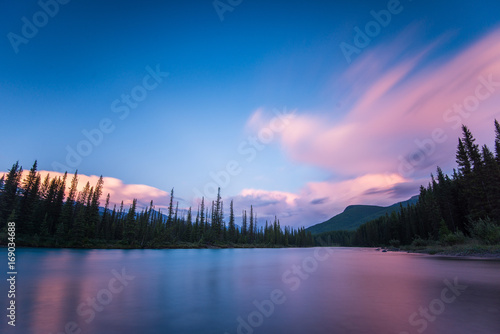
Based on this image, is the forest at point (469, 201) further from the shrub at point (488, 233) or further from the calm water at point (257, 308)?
the calm water at point (257, 308)

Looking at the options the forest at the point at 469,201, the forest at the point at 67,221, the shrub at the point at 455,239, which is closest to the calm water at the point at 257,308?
the forest at the point at 469,201

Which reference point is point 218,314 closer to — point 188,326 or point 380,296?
point 188,326

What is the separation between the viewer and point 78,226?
49.6m

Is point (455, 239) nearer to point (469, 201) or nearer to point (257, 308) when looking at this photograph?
point (469, 201)

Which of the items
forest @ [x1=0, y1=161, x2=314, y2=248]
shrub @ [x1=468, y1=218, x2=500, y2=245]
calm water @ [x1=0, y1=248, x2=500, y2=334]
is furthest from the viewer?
forest @ [x1=0, y1=161, x2=314, y2=248]

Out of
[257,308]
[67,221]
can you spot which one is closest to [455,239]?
[257,308]

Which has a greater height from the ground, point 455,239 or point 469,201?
point 469,201

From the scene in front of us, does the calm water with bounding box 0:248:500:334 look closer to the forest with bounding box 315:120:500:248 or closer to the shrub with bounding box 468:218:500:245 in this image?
the shrub with bounding box 468:218:500:245

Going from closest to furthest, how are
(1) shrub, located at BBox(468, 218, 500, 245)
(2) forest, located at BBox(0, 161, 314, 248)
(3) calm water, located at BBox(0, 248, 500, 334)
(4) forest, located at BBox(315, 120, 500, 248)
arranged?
(3) calm water, located at BBox(0, 248, 500, 334) < (1) shrub, located at BBox(468, 218, 500, 245) < (4) forest, located at BBox(315, 120, 500, 248) < (2) forest, located at BBox(0, 161, 314, 248)

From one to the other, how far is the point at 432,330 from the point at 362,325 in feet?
4.94

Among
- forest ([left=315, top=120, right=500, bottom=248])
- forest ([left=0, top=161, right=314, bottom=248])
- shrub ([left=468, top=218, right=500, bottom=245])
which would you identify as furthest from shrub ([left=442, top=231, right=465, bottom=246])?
forest ([left=0, top=161, right=314, bottom=248])

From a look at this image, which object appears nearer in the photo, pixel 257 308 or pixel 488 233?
pixel 257 308

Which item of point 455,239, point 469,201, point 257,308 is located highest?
point 469,201

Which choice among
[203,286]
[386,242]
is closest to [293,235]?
[386,242]
